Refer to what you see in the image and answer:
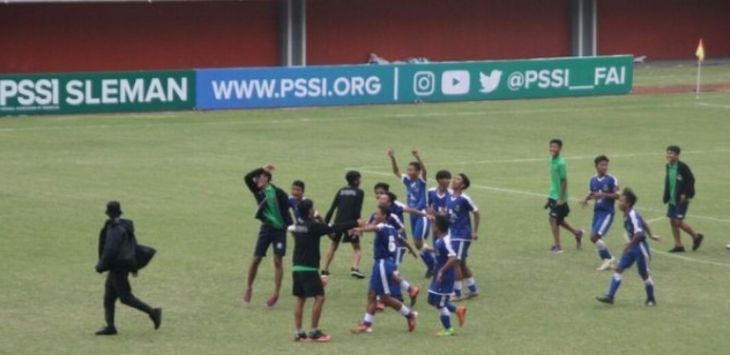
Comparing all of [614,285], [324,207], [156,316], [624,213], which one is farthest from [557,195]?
[156,316]

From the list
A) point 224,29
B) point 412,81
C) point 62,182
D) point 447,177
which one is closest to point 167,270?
point 447,177

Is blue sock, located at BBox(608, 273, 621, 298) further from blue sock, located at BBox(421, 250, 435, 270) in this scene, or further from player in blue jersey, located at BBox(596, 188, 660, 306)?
blue sock, located at BBox(421, 250, 435, 270)

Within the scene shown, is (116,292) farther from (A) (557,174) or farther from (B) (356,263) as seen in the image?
(A) (557,174)

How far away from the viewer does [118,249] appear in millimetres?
20734

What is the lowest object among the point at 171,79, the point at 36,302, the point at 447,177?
the point at 36,302

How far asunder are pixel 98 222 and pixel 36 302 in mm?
7783

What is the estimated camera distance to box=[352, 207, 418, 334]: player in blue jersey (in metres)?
21.2

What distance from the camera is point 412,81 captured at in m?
55.7

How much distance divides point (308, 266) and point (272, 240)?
2.60 m

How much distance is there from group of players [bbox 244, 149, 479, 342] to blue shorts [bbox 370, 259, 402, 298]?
13 millimetres

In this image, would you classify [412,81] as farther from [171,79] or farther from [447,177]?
[447,177]

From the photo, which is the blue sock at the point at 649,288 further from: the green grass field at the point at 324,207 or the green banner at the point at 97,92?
the green banner at the point at 97,92

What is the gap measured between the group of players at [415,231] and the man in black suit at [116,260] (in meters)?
2.05

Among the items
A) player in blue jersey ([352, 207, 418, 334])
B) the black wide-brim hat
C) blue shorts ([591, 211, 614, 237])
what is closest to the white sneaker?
blue shorts ([591, 211, 614, 237])
